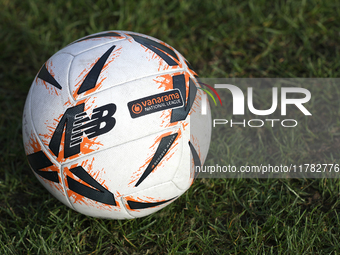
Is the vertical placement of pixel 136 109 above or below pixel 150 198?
above

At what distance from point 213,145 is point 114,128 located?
1.34 m

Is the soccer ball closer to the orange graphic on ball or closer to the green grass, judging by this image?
the orange graphic on ball

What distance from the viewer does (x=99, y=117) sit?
2.17m

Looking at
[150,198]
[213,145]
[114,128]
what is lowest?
[213,145]

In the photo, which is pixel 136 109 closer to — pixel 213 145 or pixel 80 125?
pixel 80 125

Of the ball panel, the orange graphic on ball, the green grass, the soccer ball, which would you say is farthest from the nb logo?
the green grass

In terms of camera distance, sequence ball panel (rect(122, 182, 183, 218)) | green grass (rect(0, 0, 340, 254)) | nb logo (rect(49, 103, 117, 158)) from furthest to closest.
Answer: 1. green grass (rect(0, 0, 340, 254))
2. ball panel (rect(122, 182, 183, 218))
3. nb logo (rect(49, 103, 117, 158))

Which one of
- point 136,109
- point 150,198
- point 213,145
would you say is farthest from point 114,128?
point 213,145

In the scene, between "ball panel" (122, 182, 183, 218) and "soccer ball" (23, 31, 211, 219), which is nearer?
"soccer ball" (23, 31, 211, 219)

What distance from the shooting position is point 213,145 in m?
3.23

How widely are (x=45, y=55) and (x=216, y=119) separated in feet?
7.08

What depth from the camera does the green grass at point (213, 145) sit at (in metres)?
2.66

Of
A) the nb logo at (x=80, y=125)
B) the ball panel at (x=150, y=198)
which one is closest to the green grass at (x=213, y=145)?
the ball panel at (x=150, y=198)

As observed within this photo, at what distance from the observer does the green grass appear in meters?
2.66
